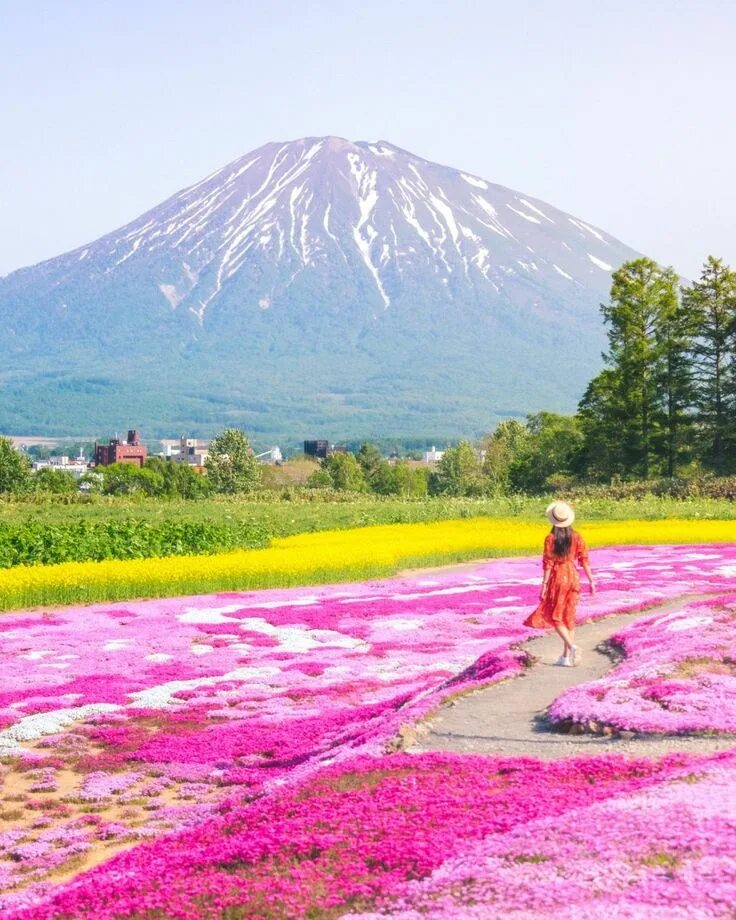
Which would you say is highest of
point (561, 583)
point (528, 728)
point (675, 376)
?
point (675, 376)

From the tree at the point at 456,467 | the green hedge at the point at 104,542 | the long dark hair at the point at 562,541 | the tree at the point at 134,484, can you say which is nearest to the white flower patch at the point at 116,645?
the long dark hair at the point at 562,541

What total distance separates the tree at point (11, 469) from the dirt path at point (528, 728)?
367ft

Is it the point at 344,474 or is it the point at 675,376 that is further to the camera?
the point at 344,474

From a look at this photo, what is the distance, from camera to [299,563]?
118 ft

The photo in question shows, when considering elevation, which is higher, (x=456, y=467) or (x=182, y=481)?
(x=456, y=467)

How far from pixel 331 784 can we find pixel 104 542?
95.8 ft

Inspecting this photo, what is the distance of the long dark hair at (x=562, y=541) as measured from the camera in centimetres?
1758

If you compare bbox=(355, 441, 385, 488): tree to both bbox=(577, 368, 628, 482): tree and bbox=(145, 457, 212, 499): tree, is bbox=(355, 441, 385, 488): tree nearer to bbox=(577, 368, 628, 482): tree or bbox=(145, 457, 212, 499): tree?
bbox=(145, 457, 212, 499): tree

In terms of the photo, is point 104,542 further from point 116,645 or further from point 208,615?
point 116,645

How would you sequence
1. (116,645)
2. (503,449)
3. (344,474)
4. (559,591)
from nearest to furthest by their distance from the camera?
(559,591), (116,645), (344,474), (503,449)

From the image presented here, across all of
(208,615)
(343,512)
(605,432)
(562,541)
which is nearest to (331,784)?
(562,541)

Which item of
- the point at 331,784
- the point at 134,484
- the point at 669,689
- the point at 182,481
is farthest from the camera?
the point at 182,481

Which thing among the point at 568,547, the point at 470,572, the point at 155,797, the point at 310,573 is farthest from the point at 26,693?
the point at 470,572

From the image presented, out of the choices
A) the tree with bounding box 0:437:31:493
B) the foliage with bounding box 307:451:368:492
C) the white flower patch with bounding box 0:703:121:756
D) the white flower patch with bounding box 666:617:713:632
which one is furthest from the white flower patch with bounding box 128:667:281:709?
the foliage with bounding box 307:451:368:492
